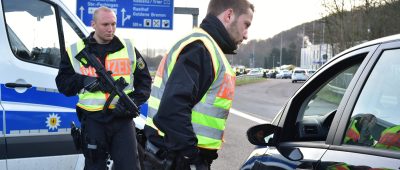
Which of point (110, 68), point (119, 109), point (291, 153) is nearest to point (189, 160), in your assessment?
point (291, 153)

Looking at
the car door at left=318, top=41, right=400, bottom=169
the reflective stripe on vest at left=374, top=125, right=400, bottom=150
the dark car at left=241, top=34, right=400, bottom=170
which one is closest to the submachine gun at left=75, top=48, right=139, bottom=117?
the dark car at left=241, top=34, right=400, bottom=170

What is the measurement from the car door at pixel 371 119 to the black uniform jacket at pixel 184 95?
0.64m

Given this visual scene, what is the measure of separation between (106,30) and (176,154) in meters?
1.88

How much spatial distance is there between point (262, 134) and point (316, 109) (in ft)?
1.52

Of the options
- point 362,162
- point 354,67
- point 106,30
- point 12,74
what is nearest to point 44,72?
point 12,74

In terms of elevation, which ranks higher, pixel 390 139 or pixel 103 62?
pixel 103 62

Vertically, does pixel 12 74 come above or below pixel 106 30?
below

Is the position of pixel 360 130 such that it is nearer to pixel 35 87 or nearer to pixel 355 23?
pixel 35 87

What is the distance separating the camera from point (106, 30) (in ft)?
14.0

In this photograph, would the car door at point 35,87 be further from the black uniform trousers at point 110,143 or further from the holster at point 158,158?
the holster at point 158,158

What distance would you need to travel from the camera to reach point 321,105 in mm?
3293

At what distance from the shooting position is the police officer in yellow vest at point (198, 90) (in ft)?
8.45

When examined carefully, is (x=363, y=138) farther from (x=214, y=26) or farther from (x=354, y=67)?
(x=214, y=26)

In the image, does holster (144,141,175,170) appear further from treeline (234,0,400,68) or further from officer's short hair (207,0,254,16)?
treeline (234,0,400,68)
